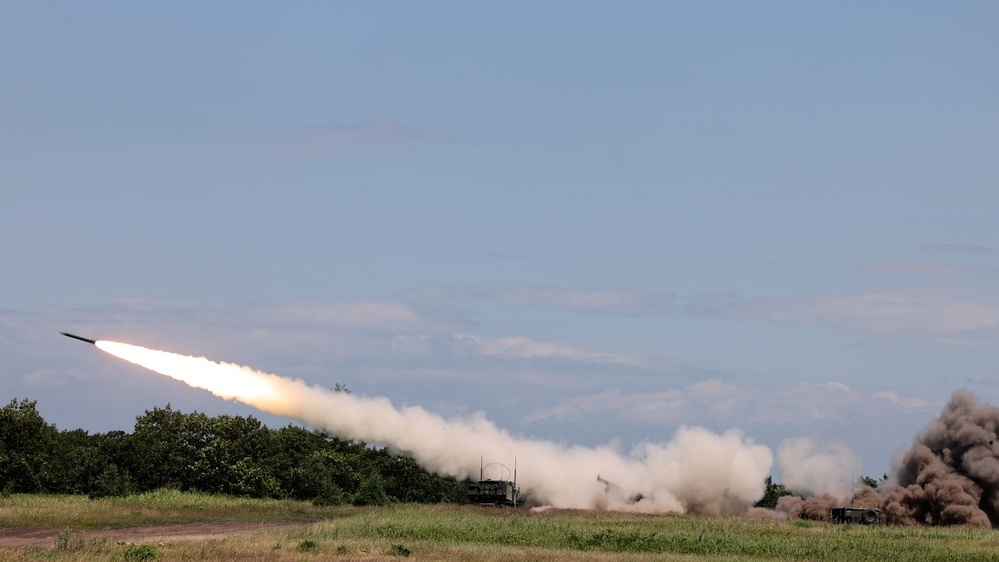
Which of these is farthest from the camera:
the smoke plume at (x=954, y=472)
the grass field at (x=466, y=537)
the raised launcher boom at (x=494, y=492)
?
the raised launcher boom at (x=494, y=492)

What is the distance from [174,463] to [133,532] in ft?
110

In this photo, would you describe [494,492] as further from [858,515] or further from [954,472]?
[954,472]

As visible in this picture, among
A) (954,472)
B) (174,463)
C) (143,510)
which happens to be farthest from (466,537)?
(174,463)

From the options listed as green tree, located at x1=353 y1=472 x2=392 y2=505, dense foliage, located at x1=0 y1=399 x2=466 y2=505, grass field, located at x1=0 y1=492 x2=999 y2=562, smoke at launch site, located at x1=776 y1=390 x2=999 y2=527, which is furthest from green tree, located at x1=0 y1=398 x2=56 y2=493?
smoke at launch site, located at x1=776 y1=390 x2=999 y2=527

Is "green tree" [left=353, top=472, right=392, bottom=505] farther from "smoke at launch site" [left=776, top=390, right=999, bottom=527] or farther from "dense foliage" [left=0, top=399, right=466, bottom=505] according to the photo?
"smoke at launch site" [left=776, top=390, right=999, bottom=527]

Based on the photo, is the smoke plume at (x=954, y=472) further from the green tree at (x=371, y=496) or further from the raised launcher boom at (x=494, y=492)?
the green tree at (x=371, y=496)

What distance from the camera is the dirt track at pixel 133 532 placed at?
57.3m

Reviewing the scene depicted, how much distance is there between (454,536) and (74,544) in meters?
16.9

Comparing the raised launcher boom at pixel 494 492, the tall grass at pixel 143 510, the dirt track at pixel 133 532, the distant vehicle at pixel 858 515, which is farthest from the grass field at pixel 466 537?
the distant vehicle at pixel 858 515

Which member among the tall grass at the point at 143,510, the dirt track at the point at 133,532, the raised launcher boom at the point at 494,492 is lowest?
the dirt track at the point at 133,532

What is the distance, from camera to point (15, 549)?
1913 inches

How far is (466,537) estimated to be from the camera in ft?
197

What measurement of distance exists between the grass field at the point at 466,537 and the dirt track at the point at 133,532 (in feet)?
1.85

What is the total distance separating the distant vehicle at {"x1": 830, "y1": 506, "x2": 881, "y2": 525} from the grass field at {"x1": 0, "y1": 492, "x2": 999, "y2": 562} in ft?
9.95
